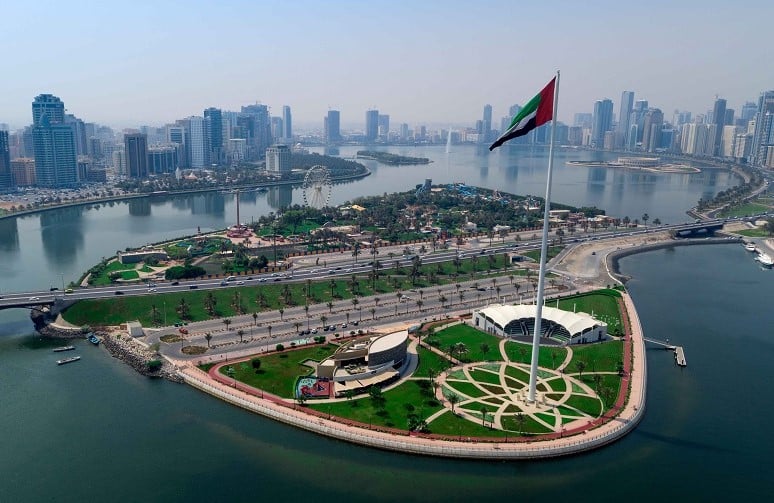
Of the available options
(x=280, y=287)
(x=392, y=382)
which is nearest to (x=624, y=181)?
(x=280, y=287)

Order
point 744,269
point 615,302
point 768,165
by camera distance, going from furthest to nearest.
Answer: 1. point 768,165
2. point 744,269
3. point 615,302

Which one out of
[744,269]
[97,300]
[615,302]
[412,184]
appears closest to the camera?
[97,300]

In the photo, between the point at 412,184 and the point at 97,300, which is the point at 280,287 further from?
the point at 412,184

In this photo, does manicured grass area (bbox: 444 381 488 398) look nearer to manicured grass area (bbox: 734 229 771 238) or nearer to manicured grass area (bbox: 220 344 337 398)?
manicured grass area (bbox: 220 344 337 398)

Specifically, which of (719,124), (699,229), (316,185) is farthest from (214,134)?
(719,124)

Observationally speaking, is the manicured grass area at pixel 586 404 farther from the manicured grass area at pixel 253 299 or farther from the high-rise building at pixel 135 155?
the high-rise building at pixel 135 155

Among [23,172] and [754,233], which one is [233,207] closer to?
[23,172]
